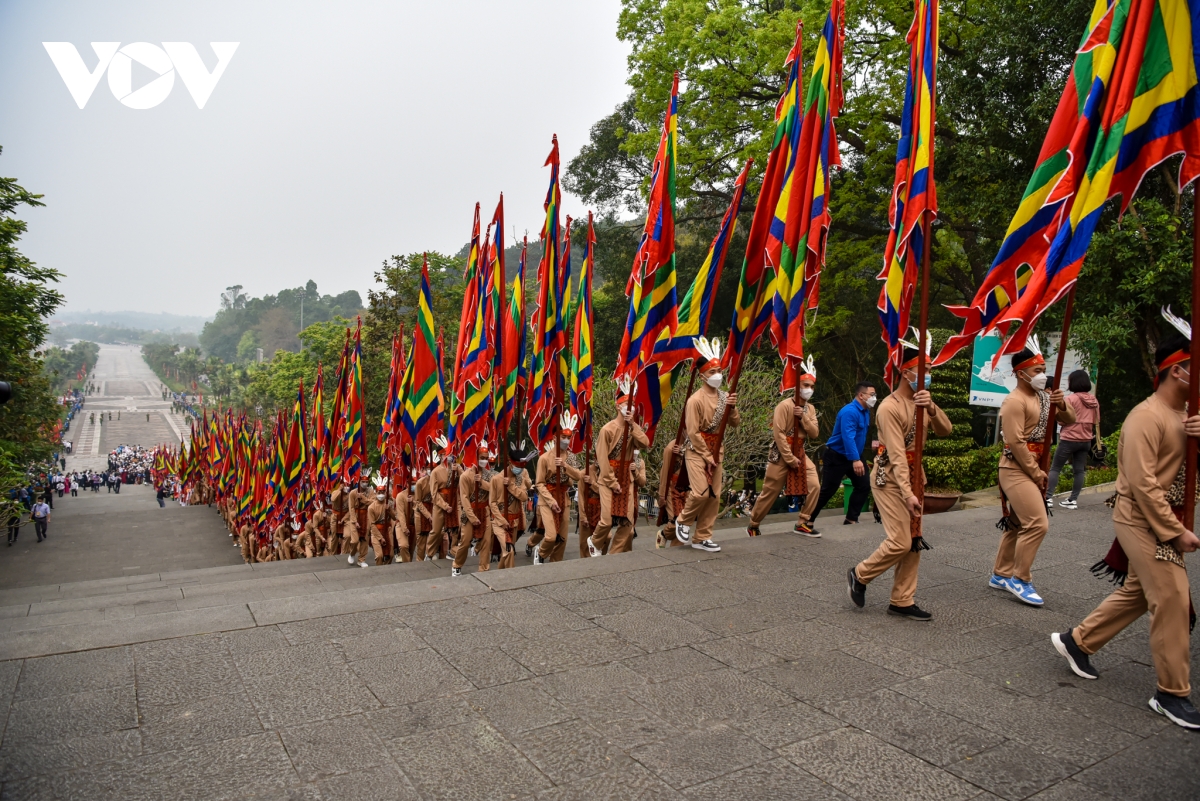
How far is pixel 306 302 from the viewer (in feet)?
465

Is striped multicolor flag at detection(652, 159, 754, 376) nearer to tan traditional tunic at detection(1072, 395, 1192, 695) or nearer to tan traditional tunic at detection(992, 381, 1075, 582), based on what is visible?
tan traditional tunic at detection(992, 381, 1075, 582)

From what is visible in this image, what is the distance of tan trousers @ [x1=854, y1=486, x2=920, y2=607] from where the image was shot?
16.5 ft

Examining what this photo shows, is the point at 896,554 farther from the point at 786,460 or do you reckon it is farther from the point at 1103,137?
the point at 786,460

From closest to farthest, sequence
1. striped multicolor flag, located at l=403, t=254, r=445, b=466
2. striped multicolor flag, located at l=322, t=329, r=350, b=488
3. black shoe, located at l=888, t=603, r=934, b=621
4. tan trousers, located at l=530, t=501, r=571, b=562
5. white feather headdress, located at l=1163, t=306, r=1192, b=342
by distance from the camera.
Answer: white feather headdress, located at l=1163, t=306, r=1192, b=342, black shoe, located at l=888, t=603, r=934, b=621, tan trousers, located at l=530, t=501, r=571, b=562, striped multicolor flag, located at l=403, t=254, r=445, b=466, striped multicolor flag, located at l=322, t=329, r=350, b=488

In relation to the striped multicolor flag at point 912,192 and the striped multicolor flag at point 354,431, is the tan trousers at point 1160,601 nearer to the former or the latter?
the striped multicolor flag at point 912,192

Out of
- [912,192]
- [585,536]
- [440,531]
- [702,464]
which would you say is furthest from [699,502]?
[440,531]

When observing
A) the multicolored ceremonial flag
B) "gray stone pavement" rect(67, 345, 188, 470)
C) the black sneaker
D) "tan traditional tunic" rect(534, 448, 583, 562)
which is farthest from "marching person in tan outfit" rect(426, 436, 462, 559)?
"gray stone pavement" rect(67, 345, 188, 470)

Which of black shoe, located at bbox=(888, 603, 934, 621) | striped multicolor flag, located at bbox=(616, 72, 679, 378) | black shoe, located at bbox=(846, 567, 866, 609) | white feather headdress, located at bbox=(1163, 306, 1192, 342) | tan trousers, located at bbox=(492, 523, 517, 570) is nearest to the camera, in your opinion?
white feather headdress, located at bbox=(1163, 306, 1192, 342)

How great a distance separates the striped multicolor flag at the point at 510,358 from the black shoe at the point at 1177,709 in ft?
24.5

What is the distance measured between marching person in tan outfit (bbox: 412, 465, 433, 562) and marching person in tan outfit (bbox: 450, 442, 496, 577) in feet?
5.14

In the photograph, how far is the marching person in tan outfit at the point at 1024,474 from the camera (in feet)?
18.1

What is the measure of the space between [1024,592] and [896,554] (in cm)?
132

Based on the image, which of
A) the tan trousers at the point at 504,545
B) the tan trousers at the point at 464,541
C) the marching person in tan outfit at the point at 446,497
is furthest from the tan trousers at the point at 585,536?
the marching person in tan outfit at the point at 446,497

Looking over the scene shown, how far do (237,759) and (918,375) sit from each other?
437cm
